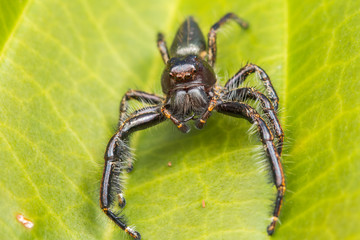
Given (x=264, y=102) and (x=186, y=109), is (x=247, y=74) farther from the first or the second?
(x=186, y=109)

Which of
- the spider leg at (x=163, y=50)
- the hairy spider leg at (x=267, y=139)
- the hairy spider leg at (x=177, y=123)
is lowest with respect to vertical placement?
the hairy spider leg at (x=267, y=139)

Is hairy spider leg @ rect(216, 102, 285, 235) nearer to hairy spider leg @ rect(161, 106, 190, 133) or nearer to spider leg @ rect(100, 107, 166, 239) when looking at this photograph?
hairy spider leg @ rect(161, 106, 190, 133)

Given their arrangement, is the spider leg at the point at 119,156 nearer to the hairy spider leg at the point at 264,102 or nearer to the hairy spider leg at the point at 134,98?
the hairy spider leg at the point at 134,98

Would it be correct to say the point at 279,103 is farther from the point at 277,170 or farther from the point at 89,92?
the point at 89,92

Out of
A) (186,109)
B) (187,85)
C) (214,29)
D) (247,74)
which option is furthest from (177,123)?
(214,29)

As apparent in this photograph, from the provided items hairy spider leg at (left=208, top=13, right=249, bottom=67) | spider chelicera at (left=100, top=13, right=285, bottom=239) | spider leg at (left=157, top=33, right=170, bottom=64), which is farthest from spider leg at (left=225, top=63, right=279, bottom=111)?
spider leg at (left=157, top=33, right=170, bottom=64)

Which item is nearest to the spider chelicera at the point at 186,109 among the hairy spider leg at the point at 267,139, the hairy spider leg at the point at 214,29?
the hairy spider leg at the point at 267,139
